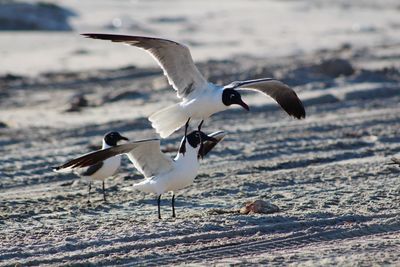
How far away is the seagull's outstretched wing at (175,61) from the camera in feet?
32.9

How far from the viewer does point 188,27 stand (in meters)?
28.2

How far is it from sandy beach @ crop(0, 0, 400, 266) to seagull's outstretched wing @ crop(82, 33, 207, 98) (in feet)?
3.27

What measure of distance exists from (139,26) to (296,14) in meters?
5.97

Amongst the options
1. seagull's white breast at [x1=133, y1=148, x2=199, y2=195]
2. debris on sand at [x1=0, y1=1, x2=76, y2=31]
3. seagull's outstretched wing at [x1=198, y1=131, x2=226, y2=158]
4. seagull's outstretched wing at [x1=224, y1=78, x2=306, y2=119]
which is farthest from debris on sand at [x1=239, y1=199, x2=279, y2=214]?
debris on sand at [x1=0, y1=1, x2=76, y2=31]

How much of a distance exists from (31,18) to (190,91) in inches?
618

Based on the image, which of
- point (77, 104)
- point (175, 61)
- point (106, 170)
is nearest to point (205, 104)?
point (175, 61)

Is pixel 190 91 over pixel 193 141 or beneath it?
over

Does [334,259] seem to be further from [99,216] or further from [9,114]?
[9,114]

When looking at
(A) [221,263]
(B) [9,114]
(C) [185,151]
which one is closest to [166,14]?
(B) [9,114]

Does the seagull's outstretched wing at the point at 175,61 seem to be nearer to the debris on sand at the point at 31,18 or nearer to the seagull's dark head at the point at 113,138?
the seagull's dark head at the point at 113,138

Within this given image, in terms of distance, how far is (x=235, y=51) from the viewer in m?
22.8

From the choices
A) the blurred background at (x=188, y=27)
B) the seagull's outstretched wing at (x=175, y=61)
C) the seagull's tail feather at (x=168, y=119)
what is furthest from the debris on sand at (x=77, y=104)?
the seagull's tail feather at (x=168, y=119)

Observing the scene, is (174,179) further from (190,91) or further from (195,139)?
(190,91)

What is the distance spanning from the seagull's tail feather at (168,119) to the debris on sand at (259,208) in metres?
1.84
